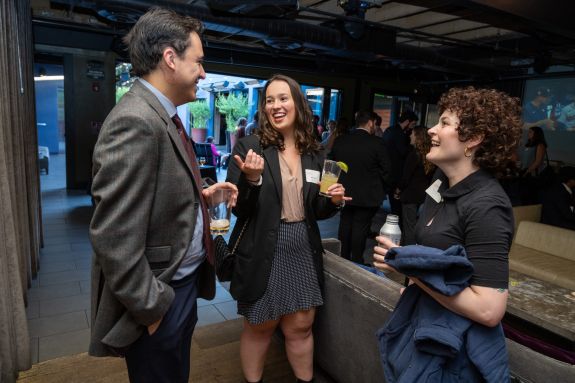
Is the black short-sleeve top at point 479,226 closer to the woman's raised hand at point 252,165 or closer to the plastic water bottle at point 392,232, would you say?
the plastic water bottle at point 392,232

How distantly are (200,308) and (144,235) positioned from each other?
2.25m

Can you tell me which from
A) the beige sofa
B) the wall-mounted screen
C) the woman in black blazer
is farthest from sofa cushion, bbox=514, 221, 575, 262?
the wall-mounted screen

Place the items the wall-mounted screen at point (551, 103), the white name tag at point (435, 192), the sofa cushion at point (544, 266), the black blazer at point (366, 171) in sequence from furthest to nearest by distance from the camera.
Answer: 1. the wall-mounted screen at point (551, 103)
2. the black blazer at point (366, 171)
3. the sofa cushion at point (544, 266)
4. the white name tag at point (435, 192)

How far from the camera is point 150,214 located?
1.13 metres

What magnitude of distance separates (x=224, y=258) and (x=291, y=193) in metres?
0.44

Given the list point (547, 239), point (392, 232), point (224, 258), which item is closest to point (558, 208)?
point (547, 239)

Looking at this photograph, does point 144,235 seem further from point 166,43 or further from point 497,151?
point 497,151

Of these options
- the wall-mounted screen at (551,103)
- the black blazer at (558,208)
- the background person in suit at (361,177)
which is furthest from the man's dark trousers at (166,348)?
the wall-mounted screen at (551,103)

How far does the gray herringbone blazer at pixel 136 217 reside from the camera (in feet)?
A: 3.42

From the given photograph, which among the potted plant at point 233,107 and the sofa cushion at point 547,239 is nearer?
the sofa cushion at point 547,239

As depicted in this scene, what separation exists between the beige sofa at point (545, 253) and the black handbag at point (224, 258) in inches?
113

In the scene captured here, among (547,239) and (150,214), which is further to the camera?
(547,239)

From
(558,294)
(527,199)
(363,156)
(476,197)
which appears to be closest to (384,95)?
(527,199)

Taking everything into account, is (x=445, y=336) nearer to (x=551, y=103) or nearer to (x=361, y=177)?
(x=361, y=177)
